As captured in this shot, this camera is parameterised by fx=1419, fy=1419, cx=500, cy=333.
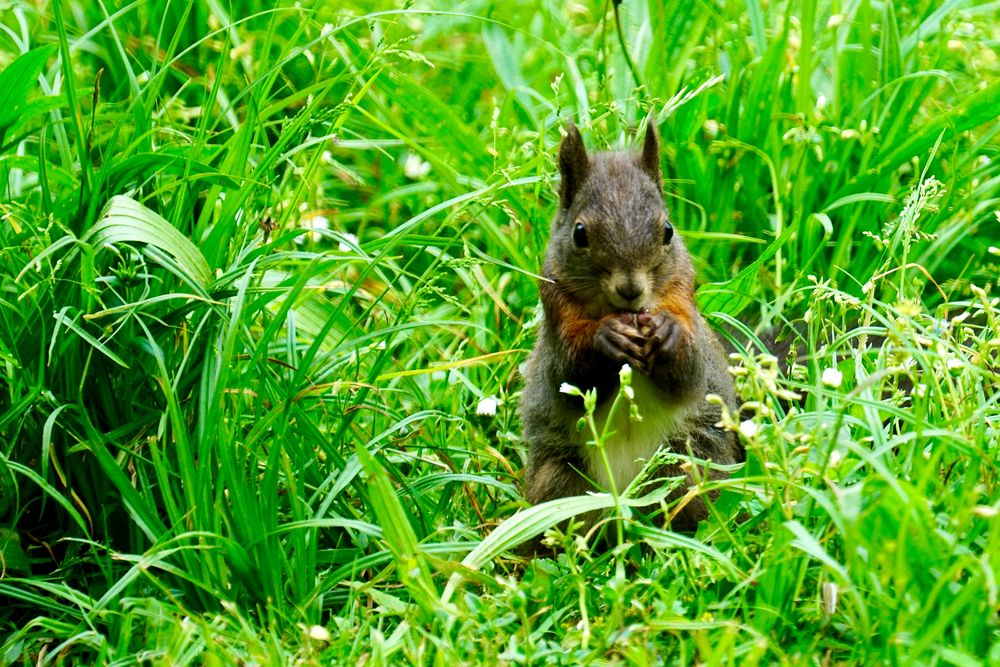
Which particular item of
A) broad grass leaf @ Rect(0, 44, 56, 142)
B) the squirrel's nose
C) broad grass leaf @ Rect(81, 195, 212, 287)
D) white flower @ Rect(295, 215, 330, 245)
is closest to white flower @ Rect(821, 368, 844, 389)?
the squirrel's nose

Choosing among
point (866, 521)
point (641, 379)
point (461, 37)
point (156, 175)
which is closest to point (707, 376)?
point (641, 379)

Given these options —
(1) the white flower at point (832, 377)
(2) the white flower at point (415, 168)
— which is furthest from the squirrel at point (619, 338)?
(2) the white flower at point (415, 168)

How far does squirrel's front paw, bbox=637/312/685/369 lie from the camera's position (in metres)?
3.71

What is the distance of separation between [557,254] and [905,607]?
5.33 ft

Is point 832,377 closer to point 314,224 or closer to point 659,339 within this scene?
point 659,339

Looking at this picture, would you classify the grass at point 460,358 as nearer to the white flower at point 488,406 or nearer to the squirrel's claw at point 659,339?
the white flower at point 488,406

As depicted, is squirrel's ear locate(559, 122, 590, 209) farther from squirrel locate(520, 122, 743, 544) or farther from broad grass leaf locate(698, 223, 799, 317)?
broad grass leaf locate(698, 223, 799, 317)

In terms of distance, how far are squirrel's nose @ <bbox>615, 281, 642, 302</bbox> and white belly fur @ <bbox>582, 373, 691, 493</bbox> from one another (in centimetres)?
24

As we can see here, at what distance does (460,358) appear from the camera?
450 cm

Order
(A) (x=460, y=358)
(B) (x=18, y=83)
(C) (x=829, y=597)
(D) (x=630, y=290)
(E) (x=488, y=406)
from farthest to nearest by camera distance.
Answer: (A) (x=460, y=358), (E) (x=488, y=406), (B) (x=18, y=83), (D) (x=630, y=290), (C) (x=829, y=597)

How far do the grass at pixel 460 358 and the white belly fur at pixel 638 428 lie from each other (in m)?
→ 0.26

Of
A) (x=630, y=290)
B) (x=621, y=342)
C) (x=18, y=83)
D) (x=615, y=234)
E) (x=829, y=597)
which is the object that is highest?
(x=18, y=83)

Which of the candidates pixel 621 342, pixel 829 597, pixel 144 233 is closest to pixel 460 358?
pixel 621 342

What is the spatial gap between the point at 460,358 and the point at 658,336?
955 millimetres
